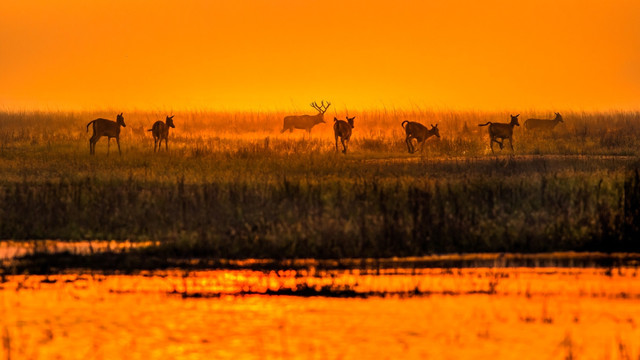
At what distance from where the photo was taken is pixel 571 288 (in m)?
17.1

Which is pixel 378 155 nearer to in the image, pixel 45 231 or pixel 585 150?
pixel 585 150

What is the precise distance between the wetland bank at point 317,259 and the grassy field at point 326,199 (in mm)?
60

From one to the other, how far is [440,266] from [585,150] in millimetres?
22012

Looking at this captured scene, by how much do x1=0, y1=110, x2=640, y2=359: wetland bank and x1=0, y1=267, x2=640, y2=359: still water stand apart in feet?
0.12

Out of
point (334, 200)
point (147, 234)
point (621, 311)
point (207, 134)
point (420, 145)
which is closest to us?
point (621, 311)

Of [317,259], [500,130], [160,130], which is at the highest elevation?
[160,130]

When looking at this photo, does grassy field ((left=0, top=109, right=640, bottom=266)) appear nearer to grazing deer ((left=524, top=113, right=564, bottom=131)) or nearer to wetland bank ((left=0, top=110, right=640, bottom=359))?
wetland bank ((left=0, top=110, right=640, bottom=359))

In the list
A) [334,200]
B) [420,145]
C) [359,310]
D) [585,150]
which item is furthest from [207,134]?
[359,310]

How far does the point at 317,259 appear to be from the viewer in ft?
64.8

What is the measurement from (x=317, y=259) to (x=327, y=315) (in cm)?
424

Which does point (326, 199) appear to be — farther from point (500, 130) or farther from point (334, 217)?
point (500, 130)

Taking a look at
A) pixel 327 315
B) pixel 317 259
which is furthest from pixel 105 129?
pixel 327 315

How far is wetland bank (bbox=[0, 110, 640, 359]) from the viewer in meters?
14.4

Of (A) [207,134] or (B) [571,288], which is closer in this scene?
(B) [571,288]
